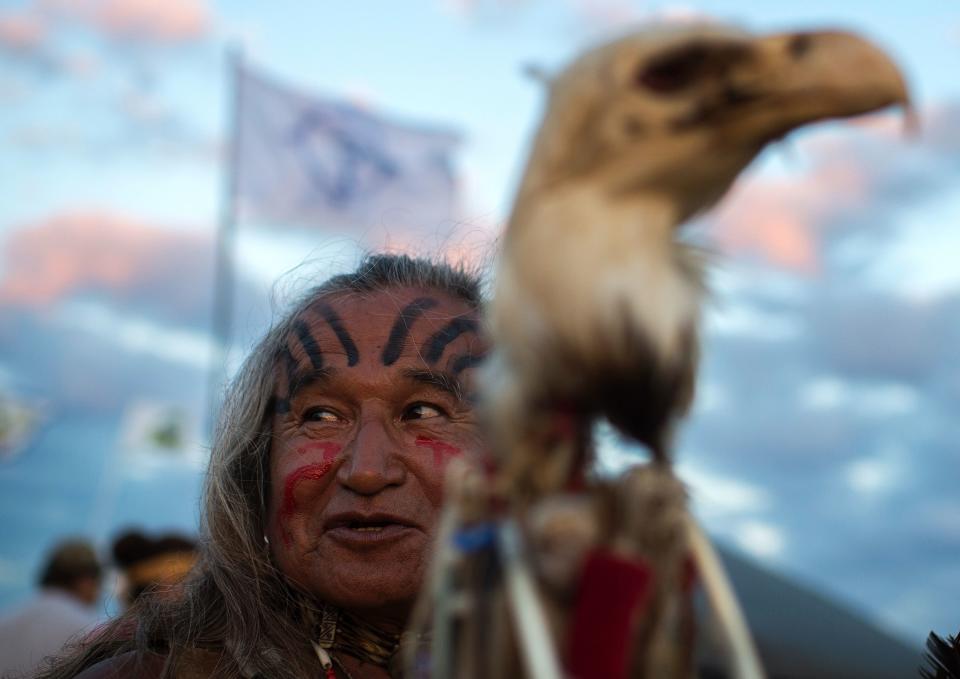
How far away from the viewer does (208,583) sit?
6.48 feet

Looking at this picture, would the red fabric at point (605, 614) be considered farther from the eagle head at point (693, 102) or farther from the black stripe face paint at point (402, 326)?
the black stripe face paint at point (402, 326)

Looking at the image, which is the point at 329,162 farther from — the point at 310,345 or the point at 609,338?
the point at 609,338

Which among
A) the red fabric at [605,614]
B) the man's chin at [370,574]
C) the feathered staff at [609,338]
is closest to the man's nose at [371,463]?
the man's chin at [370,574]

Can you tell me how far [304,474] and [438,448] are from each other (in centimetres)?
27

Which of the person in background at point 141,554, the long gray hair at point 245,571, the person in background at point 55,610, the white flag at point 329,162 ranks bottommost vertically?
the person in background at point 55,610

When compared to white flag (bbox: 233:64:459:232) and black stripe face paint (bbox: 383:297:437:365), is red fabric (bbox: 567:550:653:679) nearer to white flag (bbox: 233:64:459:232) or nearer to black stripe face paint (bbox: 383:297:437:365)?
black stripe face paint (bbox: 383:297:437:365)

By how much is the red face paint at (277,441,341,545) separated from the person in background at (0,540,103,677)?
1952mm

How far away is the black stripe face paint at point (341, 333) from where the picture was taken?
75.5 inches

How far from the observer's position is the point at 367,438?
1.82 metres

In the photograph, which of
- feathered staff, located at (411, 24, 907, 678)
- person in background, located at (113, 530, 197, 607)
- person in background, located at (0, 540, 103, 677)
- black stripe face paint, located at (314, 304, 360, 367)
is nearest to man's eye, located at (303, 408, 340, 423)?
black stripe face paint, located at (314, 304, 360, 367)

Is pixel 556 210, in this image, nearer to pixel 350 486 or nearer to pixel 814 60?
pixel 814 60

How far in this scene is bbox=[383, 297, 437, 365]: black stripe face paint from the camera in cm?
192

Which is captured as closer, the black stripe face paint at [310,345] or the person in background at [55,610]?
the black stripe face paint at [310,345]

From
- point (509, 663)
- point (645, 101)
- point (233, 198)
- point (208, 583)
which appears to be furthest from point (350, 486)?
point (233, 198)
